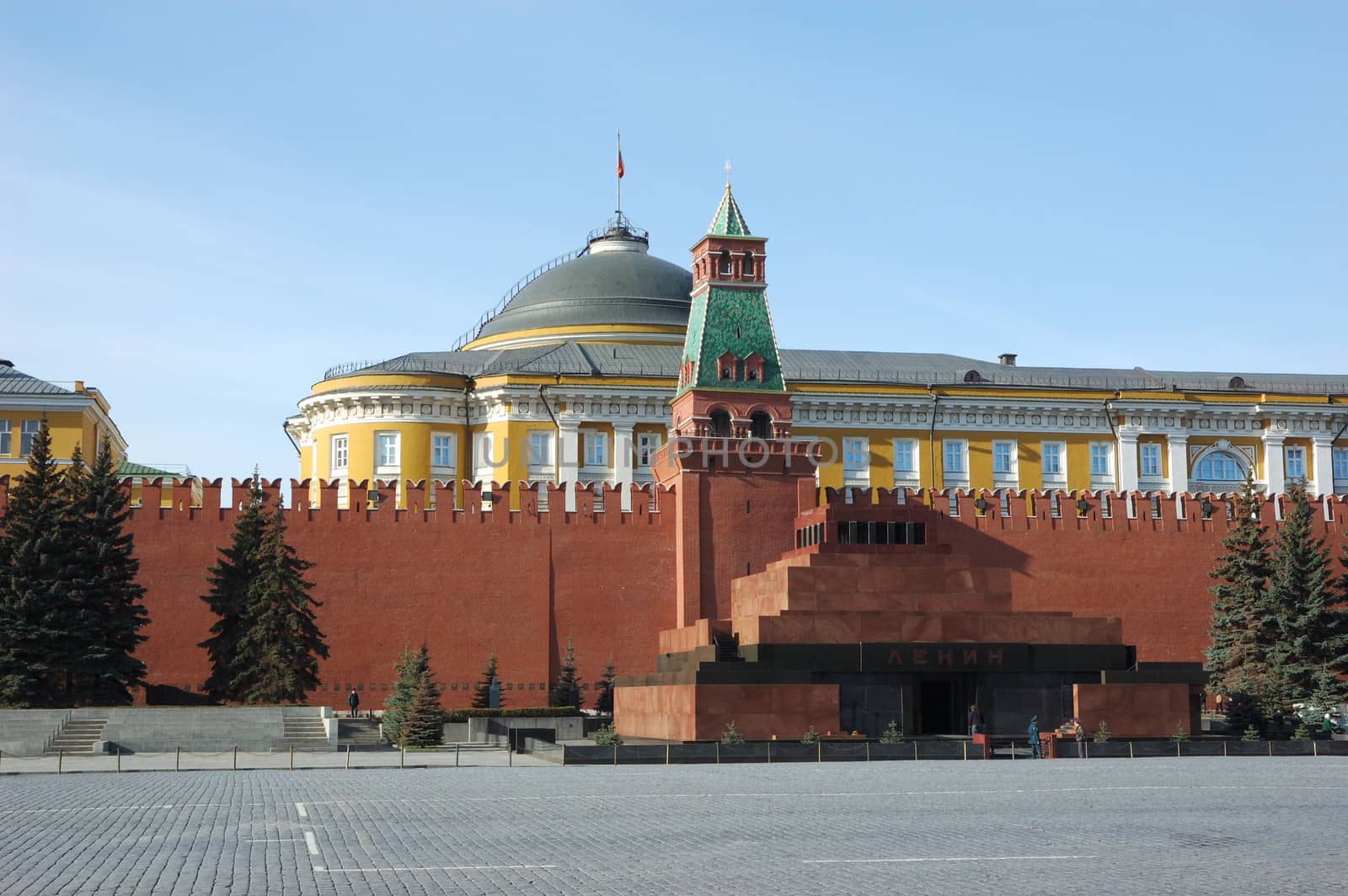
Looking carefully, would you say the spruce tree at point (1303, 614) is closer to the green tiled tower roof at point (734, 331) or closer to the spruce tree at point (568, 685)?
the green tiled tower roof at point (734, 331)

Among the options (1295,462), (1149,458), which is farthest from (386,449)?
(1295,462)

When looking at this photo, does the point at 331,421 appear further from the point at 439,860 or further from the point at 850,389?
the point at 439,860

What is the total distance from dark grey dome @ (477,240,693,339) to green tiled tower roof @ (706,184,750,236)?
14.6 meters

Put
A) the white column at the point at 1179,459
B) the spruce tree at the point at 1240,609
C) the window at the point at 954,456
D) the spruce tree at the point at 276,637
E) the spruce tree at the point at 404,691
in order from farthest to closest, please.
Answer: the white column at the point at 1179,459 → the window at the point at 954,456 → the spruce tree at the point at 1240,609 → the spruce tree at the point at 276,637 → the spruce tree at the point at 404,691

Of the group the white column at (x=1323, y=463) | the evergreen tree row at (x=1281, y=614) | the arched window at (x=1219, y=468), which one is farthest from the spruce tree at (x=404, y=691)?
the white column at (x=1323, y=463)

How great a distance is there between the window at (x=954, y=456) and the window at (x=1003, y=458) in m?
0.88

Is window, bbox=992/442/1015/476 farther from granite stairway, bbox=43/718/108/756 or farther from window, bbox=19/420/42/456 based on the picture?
granite stairway, bbox=43/718/108/756

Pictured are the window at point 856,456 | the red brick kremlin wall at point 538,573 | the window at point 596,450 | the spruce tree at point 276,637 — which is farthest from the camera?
the window at point 856,456

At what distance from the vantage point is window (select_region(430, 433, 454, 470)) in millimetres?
47594

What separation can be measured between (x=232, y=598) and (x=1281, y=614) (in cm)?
2126

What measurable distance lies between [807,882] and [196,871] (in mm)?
4188

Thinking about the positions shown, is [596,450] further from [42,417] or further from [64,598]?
[64,598]

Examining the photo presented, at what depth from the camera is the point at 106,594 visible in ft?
102

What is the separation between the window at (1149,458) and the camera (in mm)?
50031
